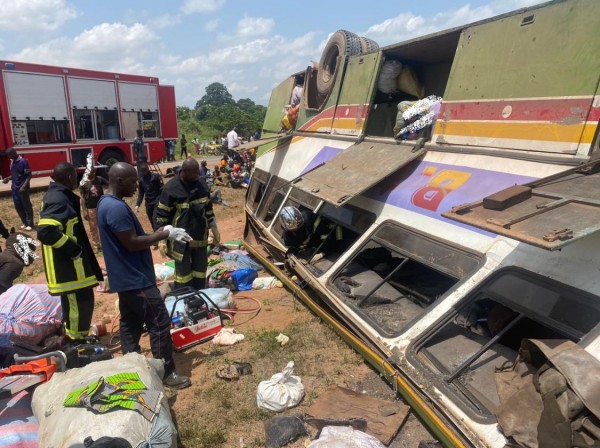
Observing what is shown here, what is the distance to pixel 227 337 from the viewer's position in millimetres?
4168

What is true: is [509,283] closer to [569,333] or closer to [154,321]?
[569,333]

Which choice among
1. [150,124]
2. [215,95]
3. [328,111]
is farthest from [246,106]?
[328,111]

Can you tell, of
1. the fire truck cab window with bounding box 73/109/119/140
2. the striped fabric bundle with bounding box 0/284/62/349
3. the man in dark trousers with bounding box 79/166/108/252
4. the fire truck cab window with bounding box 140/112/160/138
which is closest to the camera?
the striped fabric bundle with bounding box 0/284/62/349

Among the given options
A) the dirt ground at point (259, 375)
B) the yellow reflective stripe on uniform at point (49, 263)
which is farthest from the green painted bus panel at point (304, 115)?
the yellow reflective stripe on uniform at point (49, 263)

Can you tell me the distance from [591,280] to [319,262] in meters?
2.75

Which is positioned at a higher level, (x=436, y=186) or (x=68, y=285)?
(x=436, y=186)

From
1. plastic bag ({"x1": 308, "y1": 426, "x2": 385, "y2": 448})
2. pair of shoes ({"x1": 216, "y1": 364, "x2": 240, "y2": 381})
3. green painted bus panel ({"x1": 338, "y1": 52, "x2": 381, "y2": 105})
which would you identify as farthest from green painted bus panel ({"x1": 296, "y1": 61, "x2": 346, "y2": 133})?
plastic bag ({"x1": 308, "y1": 426, "x2": 385, "y2": 448})

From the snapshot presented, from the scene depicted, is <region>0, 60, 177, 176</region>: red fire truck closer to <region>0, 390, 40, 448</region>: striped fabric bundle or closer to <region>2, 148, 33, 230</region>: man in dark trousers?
<region>2, 148, 33, 230</region>: man in dark trousers

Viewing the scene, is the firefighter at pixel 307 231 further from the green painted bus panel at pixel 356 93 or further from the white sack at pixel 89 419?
the white sack at pixel 89 419

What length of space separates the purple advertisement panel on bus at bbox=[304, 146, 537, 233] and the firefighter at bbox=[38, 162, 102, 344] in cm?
268

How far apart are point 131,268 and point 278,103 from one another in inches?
231

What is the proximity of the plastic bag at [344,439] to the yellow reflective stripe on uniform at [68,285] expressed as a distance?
239cm

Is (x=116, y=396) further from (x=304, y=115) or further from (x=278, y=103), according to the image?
(x=278, y=103)

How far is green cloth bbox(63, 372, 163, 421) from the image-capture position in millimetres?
2258
